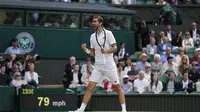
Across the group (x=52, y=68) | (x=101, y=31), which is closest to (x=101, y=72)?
(x=101, y=31)

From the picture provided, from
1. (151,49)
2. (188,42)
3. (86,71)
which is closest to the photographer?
(86,71)

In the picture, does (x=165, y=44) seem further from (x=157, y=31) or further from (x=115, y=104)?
(x=115, y=104)

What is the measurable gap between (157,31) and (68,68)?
5.65m

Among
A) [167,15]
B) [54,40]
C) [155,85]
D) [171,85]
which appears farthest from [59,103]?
[167,15]

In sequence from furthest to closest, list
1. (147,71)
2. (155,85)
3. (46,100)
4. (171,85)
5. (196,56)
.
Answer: (196,56)
(147,71)
(171,85)
(155,85)
(46,100)

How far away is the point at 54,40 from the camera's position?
27312 millimetres

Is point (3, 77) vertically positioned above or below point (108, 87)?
above

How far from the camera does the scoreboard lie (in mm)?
20594

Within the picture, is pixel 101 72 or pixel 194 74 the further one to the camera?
pixel 194 74

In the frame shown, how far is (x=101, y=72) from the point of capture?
670 inches

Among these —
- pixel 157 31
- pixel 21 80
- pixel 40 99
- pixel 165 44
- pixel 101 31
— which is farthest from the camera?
pixel 157 31

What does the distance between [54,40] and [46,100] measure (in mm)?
6764

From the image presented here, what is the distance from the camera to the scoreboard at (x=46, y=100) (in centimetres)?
2059

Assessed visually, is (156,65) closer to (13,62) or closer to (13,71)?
(13,62)
